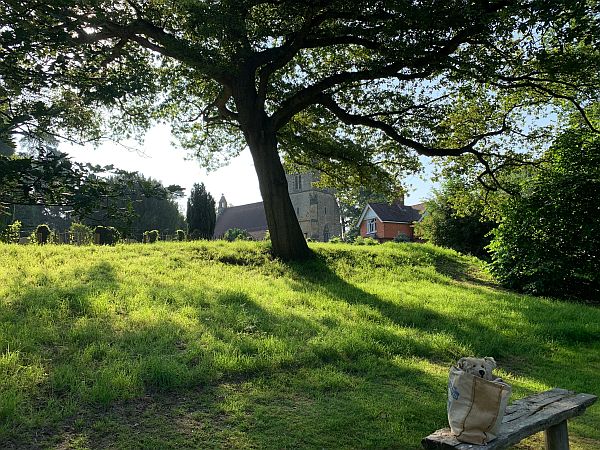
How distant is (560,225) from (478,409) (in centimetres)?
1213

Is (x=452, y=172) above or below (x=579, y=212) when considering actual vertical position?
above

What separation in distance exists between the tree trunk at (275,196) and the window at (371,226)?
135ft

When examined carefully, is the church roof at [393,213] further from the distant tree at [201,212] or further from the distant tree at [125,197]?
the distant tree at [125,197]

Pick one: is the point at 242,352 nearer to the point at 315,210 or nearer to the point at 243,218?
the point at 315,210

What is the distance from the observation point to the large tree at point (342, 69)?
9206mm

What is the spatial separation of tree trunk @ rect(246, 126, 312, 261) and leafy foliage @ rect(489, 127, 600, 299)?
6.67 metres

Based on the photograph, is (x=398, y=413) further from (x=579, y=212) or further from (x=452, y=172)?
(x=452, y=172)

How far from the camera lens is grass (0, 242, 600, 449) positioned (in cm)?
416

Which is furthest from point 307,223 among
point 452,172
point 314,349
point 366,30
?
point 314,349

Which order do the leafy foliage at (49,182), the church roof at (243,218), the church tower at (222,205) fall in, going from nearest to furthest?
the leafy foliage at (49,182) < the church roof at (243,218) < the church tower at (222,205)

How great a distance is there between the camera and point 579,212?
1305 cm

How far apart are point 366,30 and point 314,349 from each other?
8327 mm

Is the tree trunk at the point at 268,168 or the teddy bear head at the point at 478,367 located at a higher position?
the tree trunk at the point at 268,168

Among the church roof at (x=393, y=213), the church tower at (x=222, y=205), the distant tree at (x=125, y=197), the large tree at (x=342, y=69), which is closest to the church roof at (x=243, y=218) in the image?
the church tower at (x=222, y=205)
